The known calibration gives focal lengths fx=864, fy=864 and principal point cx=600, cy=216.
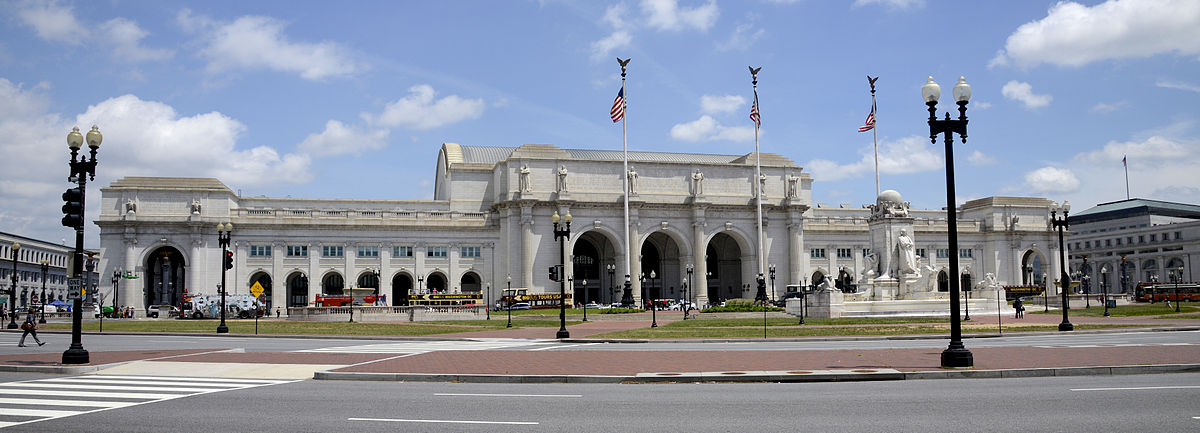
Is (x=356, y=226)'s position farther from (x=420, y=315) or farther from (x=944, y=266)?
(x=944, y=266)

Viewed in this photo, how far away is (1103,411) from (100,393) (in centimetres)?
1672

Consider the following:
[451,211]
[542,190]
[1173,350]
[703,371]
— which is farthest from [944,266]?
[703,371]

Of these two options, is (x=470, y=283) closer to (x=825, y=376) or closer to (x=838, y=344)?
(x=838, y=344)

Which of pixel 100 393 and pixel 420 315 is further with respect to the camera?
pixel 420 315

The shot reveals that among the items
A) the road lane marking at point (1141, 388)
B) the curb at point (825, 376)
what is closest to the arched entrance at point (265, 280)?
the curb at point (825, 376)

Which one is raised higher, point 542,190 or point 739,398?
point 542,190

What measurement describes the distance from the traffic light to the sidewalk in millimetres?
3559

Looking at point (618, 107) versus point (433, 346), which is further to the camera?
point (618, 107)

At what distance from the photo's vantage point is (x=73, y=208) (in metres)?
21.7

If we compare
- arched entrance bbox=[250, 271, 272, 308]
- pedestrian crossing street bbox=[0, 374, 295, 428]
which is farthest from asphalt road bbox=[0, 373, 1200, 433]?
arched entrance bbox=[250, 271, 272, 308]

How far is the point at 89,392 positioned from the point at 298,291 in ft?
288

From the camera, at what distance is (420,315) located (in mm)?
62969

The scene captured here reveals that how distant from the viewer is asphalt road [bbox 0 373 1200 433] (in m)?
11.7

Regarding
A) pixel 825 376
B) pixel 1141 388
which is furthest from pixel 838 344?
pixel 1141 388
